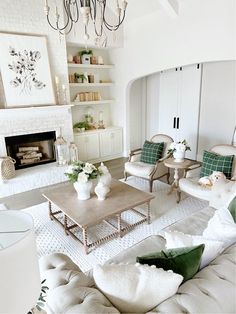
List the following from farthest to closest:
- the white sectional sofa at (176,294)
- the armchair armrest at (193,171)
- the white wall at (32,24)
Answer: the white wall at (32,24) < the armchair armrest at (193,171) < the white sectional sofa at (176,294)

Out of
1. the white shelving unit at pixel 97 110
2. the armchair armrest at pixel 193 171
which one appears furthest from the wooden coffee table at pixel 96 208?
the white shelving unit at pixel 97 110

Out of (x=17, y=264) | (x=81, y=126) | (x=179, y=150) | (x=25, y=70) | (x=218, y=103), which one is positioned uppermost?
(x=25, y=70)

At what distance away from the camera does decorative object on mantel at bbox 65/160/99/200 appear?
3.01 meters

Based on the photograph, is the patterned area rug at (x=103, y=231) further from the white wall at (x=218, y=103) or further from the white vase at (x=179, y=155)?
the white wall at (x=218, y=103)

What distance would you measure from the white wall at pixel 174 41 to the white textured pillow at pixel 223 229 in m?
3.28

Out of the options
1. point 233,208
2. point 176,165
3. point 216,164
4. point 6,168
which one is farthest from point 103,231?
point 6,168

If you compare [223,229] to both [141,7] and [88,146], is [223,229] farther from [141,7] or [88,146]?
[141,7]

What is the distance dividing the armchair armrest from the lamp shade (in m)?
3.35

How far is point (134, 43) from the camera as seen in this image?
5.82m

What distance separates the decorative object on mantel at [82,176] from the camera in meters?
3.01

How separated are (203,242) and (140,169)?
2.80 meters

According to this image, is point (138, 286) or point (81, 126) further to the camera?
point (81, 126)

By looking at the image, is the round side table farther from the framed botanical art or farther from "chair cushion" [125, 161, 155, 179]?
the framed botanical art

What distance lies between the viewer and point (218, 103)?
5.47 meters
